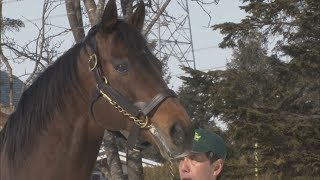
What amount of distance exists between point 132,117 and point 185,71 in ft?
44.2

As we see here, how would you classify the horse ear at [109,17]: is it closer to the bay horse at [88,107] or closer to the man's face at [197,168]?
the bay horse at [88,107]

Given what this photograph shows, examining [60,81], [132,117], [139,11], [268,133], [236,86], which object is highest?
[236,86]

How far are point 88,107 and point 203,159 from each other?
62 centimetres

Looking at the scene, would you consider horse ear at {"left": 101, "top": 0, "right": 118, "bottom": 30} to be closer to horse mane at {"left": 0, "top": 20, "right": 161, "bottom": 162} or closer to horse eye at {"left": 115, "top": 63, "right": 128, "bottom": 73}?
horse mane at {"left": 0, "top": 20, "right": 161, "bottom": 162}

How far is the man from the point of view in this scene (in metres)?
2.76

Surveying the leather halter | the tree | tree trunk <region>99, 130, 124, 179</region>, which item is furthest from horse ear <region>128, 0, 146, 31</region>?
the tree

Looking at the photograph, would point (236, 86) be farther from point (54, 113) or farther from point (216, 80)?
point (54, 113)

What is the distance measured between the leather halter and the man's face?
251mm

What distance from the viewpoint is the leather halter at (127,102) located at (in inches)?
110

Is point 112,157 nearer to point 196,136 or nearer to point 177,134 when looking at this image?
point 196,136

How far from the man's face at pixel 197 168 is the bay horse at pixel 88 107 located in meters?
0.10

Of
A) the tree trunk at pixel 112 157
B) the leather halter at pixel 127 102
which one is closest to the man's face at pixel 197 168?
the leather halter at pixel 127 102

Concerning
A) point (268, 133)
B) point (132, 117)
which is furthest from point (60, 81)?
point (268, 133)

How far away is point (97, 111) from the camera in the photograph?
2.91m
